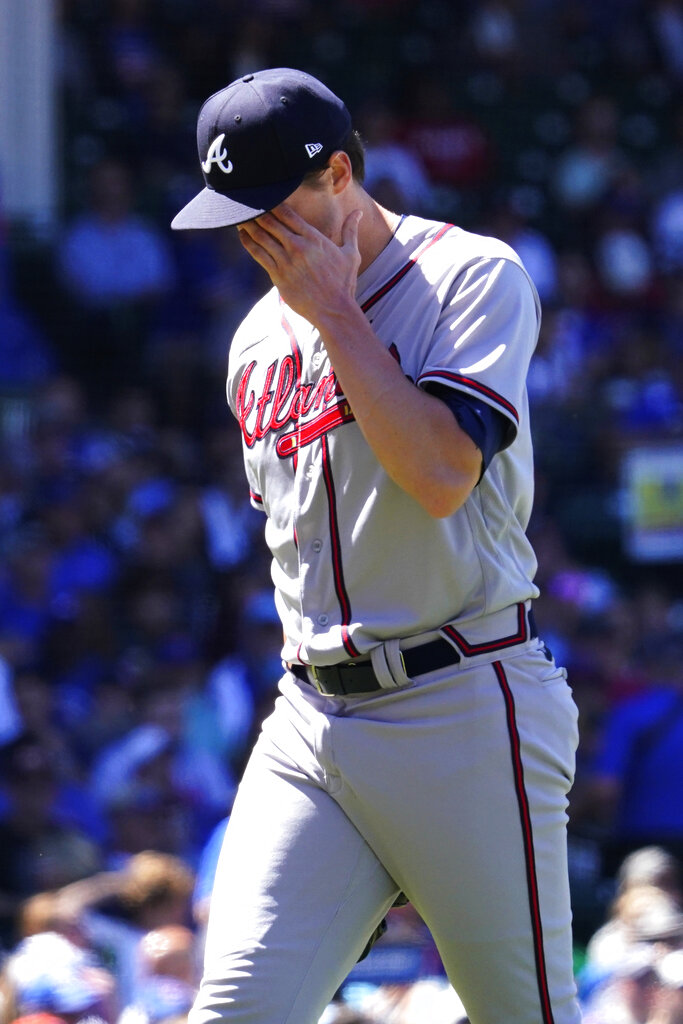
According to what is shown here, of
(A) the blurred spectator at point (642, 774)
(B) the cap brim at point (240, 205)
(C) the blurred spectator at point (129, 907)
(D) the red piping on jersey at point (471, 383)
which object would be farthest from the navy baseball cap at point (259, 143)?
(A) the blurred spectator at point (642, 774)

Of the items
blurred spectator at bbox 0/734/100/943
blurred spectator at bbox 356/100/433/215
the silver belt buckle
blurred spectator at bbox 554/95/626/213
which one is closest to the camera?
the silver belt buckle

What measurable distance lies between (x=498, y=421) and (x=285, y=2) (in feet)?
33.8

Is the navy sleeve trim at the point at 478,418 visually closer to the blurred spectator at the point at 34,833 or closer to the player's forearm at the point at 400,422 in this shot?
the player's forearm at the point at 400,422

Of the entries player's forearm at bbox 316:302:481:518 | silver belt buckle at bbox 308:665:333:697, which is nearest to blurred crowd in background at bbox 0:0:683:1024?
silver belt buckle at bbox 308:665:333:697

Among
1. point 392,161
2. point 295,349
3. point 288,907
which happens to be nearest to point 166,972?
point 288,907

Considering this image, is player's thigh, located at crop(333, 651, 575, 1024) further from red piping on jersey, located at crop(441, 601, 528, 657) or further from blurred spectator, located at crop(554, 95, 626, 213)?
blurred spectator, located at crop(554, 95, 626, 213)

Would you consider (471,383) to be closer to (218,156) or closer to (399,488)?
(399,488)

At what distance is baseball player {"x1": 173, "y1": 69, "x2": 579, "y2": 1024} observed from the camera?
7.24 ft

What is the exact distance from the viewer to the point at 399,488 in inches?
88.9

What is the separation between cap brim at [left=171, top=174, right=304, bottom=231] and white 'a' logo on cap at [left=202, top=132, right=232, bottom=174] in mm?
41

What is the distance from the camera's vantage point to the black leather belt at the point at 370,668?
2.28 meters

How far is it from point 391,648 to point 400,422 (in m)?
0.36

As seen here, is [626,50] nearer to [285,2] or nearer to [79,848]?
[285,2]

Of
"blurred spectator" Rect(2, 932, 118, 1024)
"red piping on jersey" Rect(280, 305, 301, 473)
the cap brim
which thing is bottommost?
"blurred spectator" Rect(2, 932, 118, 1024)
